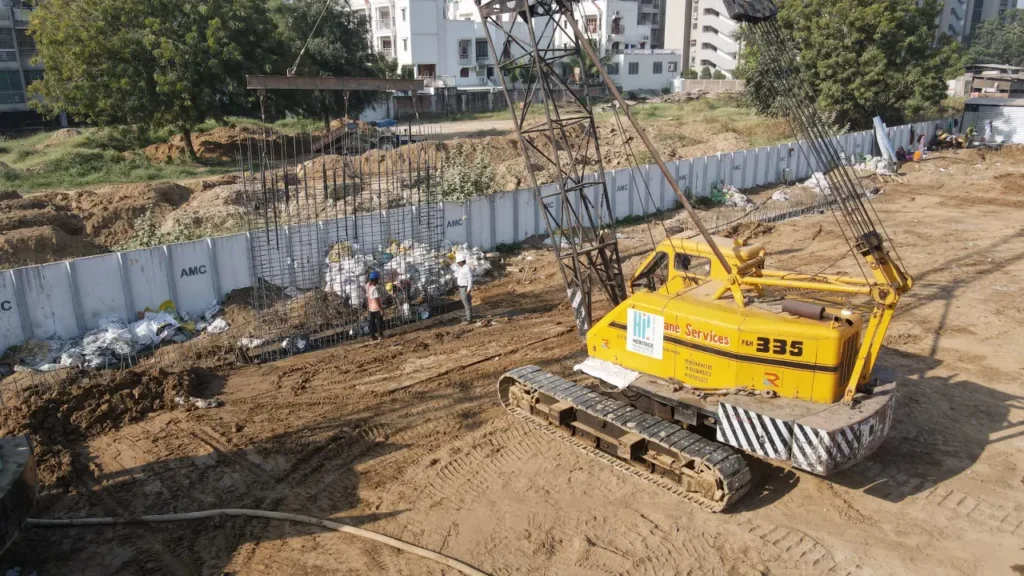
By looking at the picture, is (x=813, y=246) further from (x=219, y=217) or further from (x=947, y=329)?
(x=219, y=217)

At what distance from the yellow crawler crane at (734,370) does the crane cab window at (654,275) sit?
7.9 inches

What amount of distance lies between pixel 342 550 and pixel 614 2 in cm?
7641

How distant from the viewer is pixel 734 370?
8.92 meters

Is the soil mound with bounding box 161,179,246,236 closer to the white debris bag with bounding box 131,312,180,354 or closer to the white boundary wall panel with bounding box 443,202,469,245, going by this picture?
the white debris bag with bounding box 131,312,180,354

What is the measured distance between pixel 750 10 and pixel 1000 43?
11296cm

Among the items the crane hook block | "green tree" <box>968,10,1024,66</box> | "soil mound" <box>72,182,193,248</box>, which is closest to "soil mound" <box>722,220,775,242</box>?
the crane hook block

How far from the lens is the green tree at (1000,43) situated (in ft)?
314

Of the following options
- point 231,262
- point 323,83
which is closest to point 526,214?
point 231,262

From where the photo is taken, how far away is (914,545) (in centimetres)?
794

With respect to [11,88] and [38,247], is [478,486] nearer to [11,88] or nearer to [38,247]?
[38,247]

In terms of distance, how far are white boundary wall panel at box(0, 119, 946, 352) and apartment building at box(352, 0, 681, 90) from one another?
119 ft

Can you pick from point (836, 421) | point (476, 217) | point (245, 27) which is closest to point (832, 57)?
point (476, 217)

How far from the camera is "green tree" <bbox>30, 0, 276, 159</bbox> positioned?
2758 centimetres

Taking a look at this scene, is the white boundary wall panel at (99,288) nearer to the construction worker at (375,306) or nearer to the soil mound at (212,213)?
the soil mound at (212,213)
